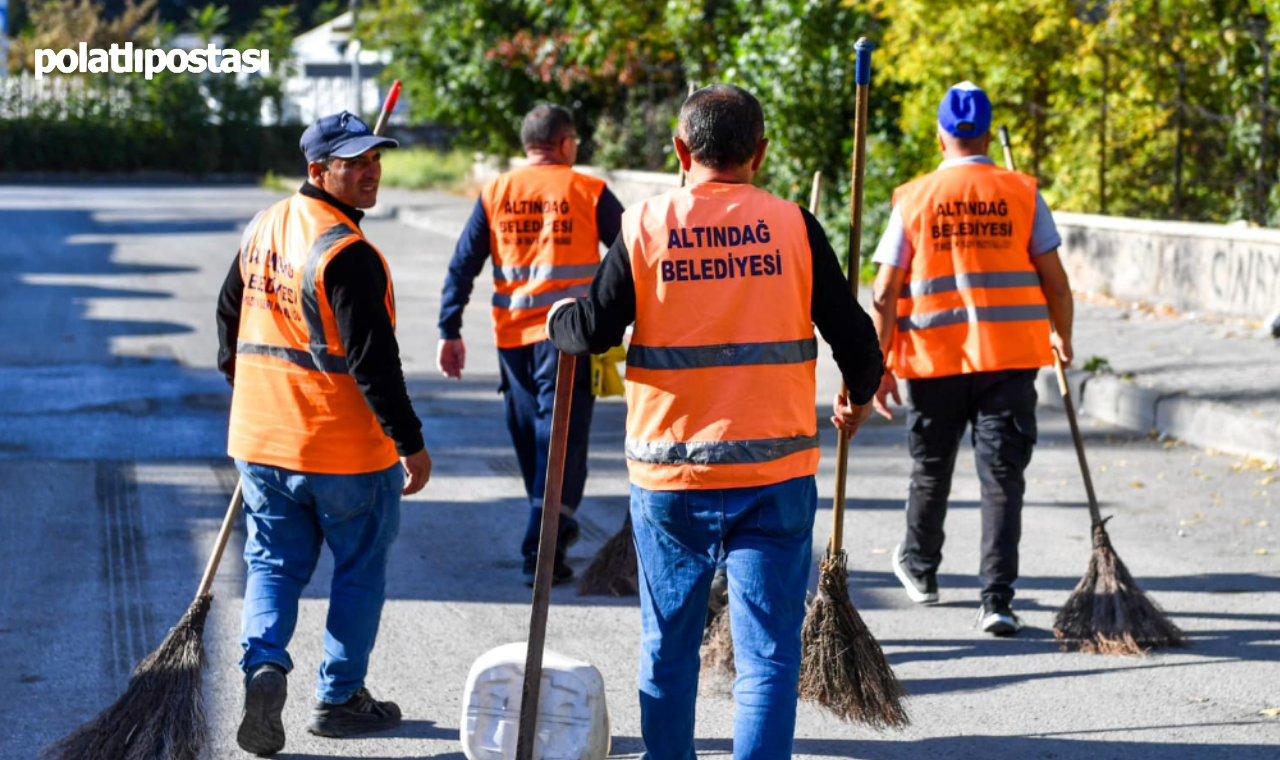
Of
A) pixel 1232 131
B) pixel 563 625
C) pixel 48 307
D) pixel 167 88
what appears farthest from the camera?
pixel 167 88

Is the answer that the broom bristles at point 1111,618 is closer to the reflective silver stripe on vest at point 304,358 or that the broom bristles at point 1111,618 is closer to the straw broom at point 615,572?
the straw broom at point 615,572

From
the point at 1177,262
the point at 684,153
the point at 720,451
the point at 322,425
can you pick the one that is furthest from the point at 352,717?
the point at 1177,262

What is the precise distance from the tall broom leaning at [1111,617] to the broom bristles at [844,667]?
1.00m

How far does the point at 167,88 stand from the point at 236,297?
3652 cm

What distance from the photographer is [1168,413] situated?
9328 mm

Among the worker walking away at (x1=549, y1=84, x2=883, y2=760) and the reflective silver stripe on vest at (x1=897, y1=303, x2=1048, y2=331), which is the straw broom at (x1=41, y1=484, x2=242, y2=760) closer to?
the worker walking away at (x1=549, y1=84, x2=883, y2=760)

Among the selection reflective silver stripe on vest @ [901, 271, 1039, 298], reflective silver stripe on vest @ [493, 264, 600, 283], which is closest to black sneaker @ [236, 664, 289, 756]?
reflective silver stripe on vest @ [493, 264, 600, 283]

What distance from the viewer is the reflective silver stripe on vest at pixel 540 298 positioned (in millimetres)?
6285

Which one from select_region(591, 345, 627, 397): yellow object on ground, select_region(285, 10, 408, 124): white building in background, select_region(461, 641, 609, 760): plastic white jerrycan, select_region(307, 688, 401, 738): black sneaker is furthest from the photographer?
select_region(285, 10, 408, 124): white building in background

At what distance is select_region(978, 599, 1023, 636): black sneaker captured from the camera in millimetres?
5699

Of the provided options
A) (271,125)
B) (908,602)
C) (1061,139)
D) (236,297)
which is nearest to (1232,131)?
(1061,139)

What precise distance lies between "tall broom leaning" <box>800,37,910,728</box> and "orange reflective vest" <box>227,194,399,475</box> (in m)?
1.40

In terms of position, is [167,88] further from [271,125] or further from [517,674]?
[517,674]

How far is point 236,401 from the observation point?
469 centimetres
